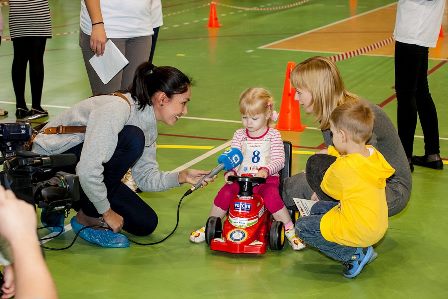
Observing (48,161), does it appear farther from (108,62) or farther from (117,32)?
(117,32)

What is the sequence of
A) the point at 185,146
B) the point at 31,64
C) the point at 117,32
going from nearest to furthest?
the point at 117,32
the point at 185,146
the point at 31,64

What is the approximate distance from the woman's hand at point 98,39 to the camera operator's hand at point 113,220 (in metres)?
1.25

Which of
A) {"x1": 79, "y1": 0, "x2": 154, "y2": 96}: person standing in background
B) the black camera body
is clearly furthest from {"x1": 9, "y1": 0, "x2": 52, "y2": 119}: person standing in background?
the black camera body

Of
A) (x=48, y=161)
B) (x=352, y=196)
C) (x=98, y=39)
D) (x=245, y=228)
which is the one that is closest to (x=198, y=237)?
(x=245, y=228)

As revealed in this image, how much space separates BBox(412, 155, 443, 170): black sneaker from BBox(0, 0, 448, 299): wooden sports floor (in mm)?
99

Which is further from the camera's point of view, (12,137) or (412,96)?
(412,96)

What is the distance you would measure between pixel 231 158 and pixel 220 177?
141cm

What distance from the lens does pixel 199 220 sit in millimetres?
5375

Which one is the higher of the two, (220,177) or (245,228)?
(245,228)

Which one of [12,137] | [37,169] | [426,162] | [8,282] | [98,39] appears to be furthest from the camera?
[426,162]

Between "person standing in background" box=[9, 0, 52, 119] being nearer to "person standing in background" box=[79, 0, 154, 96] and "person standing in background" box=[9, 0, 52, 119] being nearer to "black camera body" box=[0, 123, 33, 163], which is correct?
"person standing in background" box=[79, 0, 154, 96]

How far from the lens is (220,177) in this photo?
20.6 ft

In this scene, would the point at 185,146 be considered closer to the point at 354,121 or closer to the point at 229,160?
the point at 229,160

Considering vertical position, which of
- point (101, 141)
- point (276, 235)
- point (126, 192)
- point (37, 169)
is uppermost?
point (37, 169)
